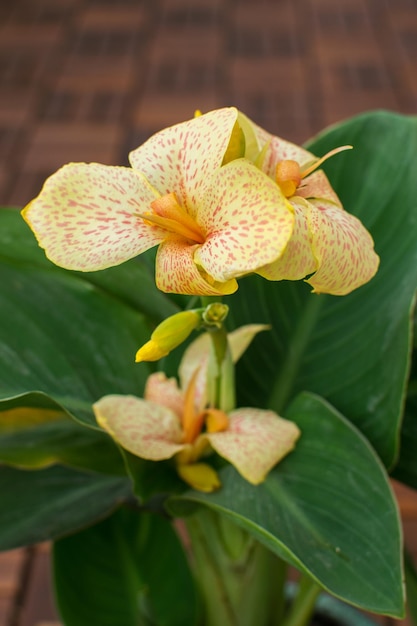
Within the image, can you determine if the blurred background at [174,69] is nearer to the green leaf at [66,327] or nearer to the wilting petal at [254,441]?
the green leaf at [66,327]

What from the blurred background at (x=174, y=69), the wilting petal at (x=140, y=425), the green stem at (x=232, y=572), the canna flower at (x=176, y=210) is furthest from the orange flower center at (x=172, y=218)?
the blurred background at (x=174, y=69)

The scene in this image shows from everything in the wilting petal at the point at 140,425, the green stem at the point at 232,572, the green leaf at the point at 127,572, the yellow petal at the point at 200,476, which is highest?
the wilting petal at the point at 140,425

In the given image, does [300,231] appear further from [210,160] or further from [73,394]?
[73,394]

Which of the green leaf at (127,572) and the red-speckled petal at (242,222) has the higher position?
the red-speckled petal at (242,222)

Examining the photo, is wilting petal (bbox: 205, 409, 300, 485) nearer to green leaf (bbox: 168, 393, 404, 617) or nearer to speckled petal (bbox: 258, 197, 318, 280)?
green leaf (bbox: 168, 393, 404, 617)

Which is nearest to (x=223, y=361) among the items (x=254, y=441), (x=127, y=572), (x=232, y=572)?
(x=254, y=441)

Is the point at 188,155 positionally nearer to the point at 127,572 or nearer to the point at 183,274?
the point at 183,274

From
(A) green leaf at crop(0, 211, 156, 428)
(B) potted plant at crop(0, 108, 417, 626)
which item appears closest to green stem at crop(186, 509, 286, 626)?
(B) potted plant at crop(0, 108, 417, 626)
